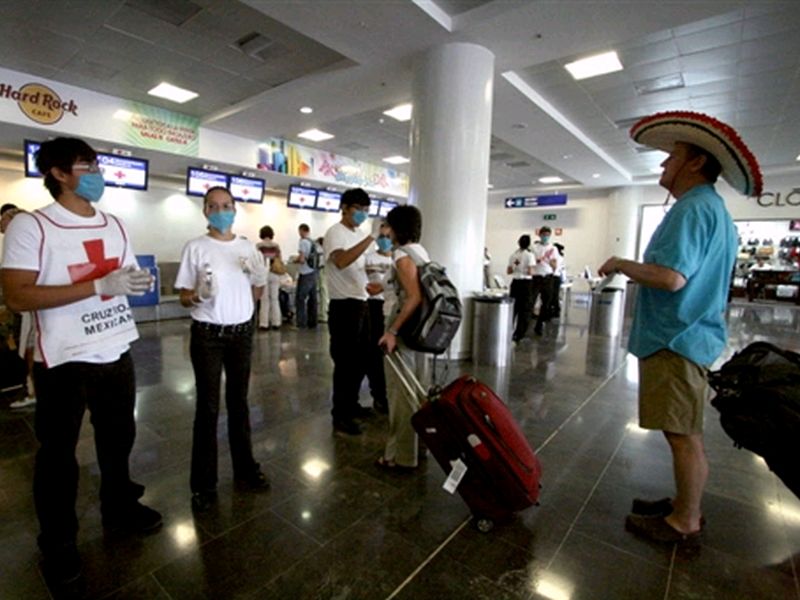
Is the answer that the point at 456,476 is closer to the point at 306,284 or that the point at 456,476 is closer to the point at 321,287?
the point at 306,284

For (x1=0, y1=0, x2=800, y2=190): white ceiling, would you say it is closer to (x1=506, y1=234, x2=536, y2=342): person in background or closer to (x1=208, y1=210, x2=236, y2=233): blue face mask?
(x1=506, y1=234, x2=536, y2=342): person in background

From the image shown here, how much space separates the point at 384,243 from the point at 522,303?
3.90m

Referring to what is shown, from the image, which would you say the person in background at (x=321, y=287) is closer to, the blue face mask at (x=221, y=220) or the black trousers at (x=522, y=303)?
the black trousers at (x=522, y=303)

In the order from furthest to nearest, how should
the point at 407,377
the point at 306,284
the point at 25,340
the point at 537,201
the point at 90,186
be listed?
the point at 537,201
the point at 306,284
the point at 25,340
the point at 407,377
the point at 90,186

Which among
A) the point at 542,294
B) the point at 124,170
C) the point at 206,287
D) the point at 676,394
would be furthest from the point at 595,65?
the point at 124,170

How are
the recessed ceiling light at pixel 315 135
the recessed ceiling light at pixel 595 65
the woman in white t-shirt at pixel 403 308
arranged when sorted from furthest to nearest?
1. the recessed ceiling light at pixel 315 135
2. the recessed ceiling light at pixel 595 65
3. the woman in white t-shirt at pixel 403 308

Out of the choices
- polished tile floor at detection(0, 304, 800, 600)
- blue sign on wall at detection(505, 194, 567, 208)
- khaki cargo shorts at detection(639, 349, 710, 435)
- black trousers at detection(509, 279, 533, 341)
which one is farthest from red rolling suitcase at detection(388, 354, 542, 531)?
blue sign on wall at detection(505, 194, 567, 208)

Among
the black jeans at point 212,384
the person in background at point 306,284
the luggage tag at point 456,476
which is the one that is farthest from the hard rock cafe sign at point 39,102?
the luggage tag at point 456,476

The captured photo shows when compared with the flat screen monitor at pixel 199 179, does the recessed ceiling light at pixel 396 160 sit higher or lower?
higher

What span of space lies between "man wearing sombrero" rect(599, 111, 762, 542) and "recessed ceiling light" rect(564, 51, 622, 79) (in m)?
4.14

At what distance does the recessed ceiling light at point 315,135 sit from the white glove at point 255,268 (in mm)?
6857

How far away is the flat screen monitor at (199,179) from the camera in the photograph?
7698 millimetres

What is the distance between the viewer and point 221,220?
1.99m

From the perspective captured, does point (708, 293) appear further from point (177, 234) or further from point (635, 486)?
point (177, 234)
